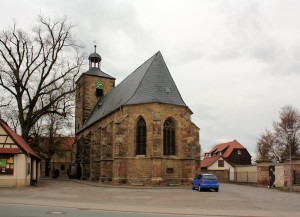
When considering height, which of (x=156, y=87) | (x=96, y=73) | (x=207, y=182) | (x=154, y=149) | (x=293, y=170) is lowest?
(x=207, y=182)

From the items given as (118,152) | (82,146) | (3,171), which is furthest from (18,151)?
(82,146)

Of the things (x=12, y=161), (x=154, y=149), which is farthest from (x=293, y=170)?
(x=12, y=161)

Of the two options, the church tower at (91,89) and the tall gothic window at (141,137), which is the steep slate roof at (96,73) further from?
the tall gothic window at (141,137)

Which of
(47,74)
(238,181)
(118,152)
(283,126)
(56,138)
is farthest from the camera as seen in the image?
(283,126)

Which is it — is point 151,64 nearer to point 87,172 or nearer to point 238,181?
point 87,172

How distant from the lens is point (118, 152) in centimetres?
2525

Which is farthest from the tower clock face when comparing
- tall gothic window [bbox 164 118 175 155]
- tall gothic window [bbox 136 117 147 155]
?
tall gothic window [bbox 164 118 175 155]

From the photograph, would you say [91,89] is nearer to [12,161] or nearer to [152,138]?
[152,138]

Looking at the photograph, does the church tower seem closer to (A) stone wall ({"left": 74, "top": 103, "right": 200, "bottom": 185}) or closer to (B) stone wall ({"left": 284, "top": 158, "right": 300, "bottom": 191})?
(A) stone wall ({"left": 74, "top": 103, "right": 200, "bottom": 185})

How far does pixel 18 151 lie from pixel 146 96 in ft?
37.4

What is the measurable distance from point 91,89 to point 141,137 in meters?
20.3

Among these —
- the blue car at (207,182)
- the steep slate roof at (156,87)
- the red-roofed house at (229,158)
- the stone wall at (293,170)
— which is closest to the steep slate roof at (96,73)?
the steep slate roof at (156,87)

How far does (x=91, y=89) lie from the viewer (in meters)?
43.9

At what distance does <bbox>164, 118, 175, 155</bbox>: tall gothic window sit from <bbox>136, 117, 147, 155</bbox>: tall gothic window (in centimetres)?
182
